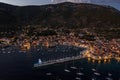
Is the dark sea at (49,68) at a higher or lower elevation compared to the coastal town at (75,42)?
lower

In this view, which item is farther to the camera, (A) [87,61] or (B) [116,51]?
(B) [116,51]

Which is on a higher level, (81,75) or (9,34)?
(9,34)

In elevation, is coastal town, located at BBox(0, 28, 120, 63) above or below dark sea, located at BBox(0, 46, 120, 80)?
above

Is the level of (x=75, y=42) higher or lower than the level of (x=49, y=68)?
higher

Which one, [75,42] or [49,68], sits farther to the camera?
[75,42]

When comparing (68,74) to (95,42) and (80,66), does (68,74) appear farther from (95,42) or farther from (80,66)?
(95,42)

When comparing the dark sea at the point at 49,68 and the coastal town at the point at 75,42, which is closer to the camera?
the dark sea at the point at 49,68

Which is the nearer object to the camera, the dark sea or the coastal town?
the dark sea

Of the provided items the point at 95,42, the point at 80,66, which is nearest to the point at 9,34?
the point at 95,42
